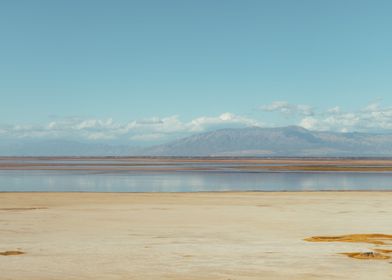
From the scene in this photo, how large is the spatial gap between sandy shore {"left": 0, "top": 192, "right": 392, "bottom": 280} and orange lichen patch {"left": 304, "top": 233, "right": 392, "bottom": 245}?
678 mm

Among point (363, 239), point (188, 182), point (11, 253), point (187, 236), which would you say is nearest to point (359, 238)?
point (363, 239)

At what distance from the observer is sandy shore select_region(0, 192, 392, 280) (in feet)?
51.3

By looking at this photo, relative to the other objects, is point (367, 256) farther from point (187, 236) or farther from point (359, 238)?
point (187, 236)

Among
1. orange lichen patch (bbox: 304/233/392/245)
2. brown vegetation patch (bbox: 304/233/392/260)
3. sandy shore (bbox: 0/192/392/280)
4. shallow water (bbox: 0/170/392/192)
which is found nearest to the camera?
sandy shore (bbox: 0/192/392/280)

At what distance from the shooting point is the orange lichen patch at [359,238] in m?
21.4

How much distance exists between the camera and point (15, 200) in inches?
1561

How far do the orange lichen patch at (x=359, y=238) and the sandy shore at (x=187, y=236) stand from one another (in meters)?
0.68

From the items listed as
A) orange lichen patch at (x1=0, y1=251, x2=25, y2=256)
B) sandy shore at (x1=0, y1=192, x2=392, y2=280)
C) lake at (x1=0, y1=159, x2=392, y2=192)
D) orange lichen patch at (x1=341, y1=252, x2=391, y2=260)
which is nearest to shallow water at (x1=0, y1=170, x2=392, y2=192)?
lake at (x1=0, y1=159, x2=392, y2=192)

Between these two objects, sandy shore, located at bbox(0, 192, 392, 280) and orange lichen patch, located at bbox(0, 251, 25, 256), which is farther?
orange lichen patch, located at bbox(0, 251, 25, 256)

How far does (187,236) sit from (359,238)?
645 cm

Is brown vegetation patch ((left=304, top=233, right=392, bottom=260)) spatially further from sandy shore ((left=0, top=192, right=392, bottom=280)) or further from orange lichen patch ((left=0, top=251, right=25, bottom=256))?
orange lichen patch ((left=0, top=251, right=25, bottom=256))

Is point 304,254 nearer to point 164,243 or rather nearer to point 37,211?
point 164,243

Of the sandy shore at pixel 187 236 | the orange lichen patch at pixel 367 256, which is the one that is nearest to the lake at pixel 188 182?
the sandy shore at pixel 187 236

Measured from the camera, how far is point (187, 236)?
22.8m
